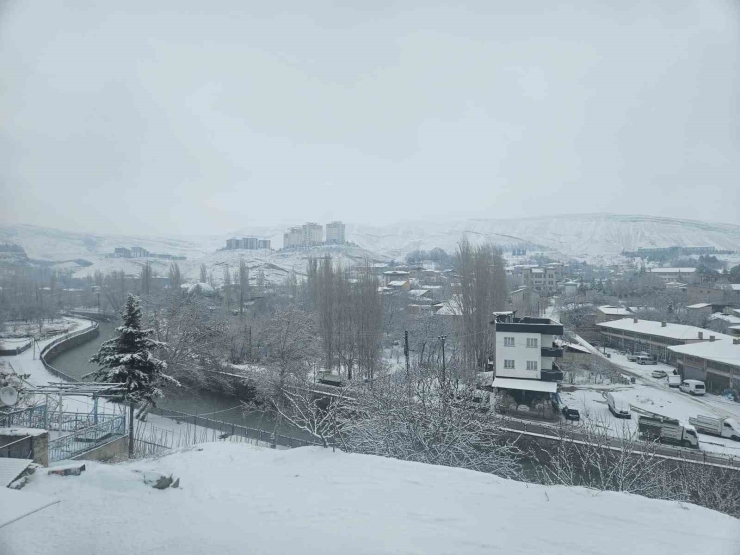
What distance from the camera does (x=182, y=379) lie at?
1652 cm

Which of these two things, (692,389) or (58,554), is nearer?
(58,554)

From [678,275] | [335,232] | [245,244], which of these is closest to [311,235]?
[335,232]

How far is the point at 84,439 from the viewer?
7152mm

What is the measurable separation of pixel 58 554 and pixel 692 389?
1824cm

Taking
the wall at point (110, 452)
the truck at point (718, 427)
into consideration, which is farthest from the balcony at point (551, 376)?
the wall at point (110, 452)

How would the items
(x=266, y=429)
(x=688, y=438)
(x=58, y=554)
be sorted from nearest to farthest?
(x=58, y=554) → (x=688, y=438) → (x=266, y=429)

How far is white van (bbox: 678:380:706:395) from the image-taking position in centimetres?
1449

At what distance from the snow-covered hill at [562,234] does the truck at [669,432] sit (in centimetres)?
8793

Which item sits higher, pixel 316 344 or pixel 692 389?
pixel 316 344

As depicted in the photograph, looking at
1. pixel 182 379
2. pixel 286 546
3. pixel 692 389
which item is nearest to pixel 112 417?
pixel 286 546

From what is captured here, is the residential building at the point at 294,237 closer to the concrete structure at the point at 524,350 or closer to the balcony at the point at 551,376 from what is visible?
the concrete structure at the point at 524,350

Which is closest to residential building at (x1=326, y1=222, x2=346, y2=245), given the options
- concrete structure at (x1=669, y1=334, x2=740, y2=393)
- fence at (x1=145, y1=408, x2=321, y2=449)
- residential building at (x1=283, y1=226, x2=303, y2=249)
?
residential building at (x1=283, y1=226, x2=303, y2=249)

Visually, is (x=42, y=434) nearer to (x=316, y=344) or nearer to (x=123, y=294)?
(x=316, y=344)

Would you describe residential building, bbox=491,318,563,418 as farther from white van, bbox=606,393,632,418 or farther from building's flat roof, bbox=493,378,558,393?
white van, bbox=606,393,632,418
